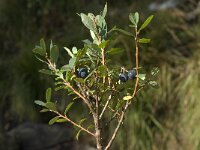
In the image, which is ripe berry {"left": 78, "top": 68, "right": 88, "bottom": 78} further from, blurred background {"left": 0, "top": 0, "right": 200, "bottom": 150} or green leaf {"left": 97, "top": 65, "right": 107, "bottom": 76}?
blurred background {"left": 0, "top": 0, "right": 200, "bottom": 150}

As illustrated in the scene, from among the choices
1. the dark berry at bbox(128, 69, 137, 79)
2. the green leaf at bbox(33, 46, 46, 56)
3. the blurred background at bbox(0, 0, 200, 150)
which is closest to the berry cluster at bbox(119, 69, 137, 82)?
the dark berry at bbox(128, 69, 137, 79)

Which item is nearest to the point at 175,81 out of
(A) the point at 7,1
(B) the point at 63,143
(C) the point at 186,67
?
(C) the point at 186,67

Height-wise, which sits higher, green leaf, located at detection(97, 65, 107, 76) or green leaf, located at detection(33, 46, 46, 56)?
green leaf, located at detection(33, 46, 46, 56)

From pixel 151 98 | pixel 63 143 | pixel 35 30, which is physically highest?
pixel 35 30

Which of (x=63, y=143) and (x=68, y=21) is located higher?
(x=68, y=21)

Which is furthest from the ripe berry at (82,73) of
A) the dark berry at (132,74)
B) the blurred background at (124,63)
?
the blurred background at (124,63)

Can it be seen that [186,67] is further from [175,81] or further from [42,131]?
[42,131]

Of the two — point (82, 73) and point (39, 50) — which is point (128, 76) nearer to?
point (82, 73)

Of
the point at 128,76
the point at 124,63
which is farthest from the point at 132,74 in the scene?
the point at 124,63
